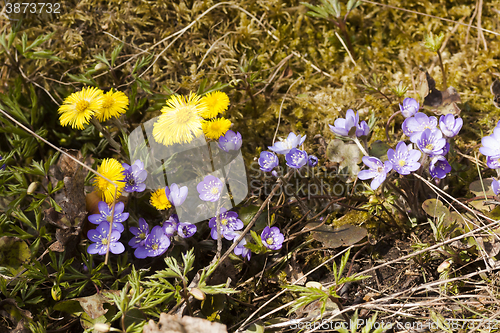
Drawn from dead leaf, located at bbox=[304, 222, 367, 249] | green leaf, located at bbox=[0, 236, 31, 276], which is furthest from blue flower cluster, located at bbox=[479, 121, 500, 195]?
green leaf, located at bbox=[0, 236, 31, 276]

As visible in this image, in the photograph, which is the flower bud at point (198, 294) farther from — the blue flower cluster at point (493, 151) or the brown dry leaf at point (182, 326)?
the blue flower cluster at point (493, 151)

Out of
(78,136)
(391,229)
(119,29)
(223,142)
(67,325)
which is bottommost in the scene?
(67,325)

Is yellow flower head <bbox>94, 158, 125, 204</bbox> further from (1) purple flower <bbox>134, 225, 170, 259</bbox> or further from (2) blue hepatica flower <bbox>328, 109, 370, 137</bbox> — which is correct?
(2) blue hepatica flower <bbox>328, 109, 370, 137</bbox>

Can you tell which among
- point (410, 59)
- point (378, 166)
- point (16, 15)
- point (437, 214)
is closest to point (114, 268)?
point (378, 166)

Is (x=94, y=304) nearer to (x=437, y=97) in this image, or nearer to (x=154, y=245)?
(x=154, y=245)

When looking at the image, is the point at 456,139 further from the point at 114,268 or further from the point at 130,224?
the point at 114,268
